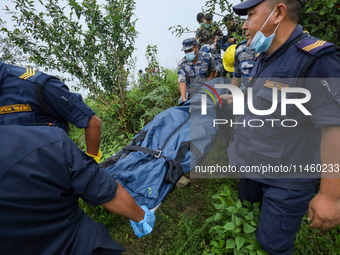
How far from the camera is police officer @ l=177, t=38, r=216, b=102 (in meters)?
3.93

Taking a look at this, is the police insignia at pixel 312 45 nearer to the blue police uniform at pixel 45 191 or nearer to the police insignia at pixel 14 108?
the blue police uniform at pixel 45 191

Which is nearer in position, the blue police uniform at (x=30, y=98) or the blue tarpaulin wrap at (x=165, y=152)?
the blue police uniform at (x=30, y=98)

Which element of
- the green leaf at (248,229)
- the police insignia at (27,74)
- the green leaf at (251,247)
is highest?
the police insignia at (27,74)

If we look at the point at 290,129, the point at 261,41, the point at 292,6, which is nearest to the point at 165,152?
the point at 290,129

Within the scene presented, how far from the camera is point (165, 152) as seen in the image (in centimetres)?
Result: 222

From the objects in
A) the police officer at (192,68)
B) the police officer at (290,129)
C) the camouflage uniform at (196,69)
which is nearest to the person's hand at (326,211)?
the police officer at (290,129)

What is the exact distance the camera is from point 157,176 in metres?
1.91

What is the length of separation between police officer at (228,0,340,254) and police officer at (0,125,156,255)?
40.5 inches

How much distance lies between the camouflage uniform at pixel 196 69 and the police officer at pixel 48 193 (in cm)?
354

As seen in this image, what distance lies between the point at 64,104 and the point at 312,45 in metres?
1.93

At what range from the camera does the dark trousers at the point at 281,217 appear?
3.74 feet

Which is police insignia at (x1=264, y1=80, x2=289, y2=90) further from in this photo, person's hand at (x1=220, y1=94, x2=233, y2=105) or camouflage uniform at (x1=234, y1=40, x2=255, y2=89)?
camouflage uniform at (x1=234, y1=40, x2=255, y2=89)

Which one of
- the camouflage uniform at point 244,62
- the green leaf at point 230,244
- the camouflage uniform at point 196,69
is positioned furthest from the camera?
the camouflage uniform at point 196,69

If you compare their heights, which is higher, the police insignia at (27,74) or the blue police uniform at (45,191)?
the police insignia at (27,74)
